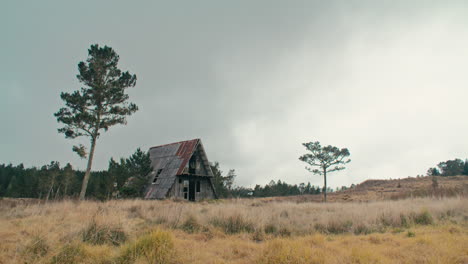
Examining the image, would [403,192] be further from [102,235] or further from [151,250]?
[102,235]

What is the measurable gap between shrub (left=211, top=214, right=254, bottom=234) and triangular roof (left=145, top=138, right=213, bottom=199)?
17850 millimetres

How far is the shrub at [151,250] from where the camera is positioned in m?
4.75

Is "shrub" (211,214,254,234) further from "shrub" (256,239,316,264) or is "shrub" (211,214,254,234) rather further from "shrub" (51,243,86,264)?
"shrub" (51,243,86,264)

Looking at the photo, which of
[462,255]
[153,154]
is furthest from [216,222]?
[153,154]

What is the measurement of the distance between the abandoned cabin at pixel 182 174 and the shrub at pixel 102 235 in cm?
1907

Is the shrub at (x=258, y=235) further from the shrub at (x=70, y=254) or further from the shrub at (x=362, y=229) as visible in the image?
the shrub at (x=70, y=254)

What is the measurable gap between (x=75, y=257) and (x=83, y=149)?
19.3 metres

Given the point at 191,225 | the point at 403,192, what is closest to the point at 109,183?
the point at 191,225

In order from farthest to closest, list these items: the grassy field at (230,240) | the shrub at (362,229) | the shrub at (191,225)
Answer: the shrub at (362,229) → the shrub at (191,225) → the grassy field at (230,240)

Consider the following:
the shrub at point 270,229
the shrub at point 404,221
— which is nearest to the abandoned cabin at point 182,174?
the shrub at point 270,229

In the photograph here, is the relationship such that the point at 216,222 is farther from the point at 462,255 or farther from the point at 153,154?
the point at 153,154

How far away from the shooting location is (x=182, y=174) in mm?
26781

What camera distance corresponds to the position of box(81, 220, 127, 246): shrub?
6176 mm

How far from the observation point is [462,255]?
5.09 meters
